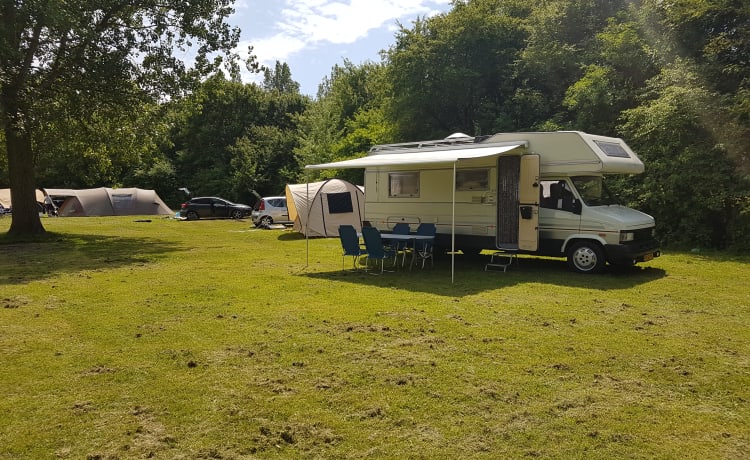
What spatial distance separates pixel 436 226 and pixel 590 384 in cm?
752

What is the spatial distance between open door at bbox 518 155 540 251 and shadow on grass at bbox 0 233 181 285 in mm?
8510

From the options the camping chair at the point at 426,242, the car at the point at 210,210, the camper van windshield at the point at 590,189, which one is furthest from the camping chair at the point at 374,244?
the car at the point at 210,210

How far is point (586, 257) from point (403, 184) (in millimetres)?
4449

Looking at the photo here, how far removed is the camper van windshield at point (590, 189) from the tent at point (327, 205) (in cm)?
874

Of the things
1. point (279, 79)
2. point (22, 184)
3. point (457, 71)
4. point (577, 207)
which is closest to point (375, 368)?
point (577, 207)

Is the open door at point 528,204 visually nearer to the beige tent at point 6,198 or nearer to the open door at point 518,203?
the open door at point 518,203

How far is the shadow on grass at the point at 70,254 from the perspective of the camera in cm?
1055

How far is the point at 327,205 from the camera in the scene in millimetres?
17703

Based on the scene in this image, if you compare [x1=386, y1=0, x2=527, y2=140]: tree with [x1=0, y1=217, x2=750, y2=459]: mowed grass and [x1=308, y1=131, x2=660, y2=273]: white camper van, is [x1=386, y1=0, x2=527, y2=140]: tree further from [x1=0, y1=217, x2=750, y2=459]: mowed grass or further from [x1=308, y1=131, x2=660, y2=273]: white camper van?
[x1=0, y1=217, x2=750, y2=459]: mowed grass

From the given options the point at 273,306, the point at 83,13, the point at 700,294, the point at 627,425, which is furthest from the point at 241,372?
the point at 83,13

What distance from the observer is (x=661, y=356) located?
513 centimetres

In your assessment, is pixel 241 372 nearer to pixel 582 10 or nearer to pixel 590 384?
pixel 590 384

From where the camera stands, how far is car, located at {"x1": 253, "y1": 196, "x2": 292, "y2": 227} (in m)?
22.1

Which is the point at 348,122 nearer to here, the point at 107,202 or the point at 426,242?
the point at 107,202
